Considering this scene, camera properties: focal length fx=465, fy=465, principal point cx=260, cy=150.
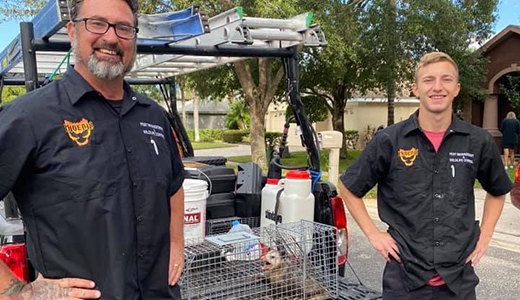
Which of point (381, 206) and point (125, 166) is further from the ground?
point (125, 166)

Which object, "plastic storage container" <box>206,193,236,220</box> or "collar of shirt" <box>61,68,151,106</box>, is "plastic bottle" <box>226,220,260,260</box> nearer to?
"plastic storage container" <box>206,193,236,220</box>

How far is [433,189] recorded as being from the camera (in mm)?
2252

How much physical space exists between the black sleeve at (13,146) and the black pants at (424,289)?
174 centimetres

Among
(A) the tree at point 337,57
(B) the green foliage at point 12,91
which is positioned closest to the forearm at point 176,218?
(B) the green foliage at point 12,91

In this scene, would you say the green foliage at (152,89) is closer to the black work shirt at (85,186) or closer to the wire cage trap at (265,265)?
the wire cage trap at (265,265)

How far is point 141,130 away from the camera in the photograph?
5.95 ft

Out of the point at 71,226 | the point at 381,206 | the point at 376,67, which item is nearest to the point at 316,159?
the point at 381,206

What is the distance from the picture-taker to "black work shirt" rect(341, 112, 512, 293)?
222 centimetres

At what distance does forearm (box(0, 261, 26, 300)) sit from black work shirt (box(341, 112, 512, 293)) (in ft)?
5.47

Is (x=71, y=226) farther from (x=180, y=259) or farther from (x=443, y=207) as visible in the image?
(x=443, y=207)

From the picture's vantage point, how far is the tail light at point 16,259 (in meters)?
2.21

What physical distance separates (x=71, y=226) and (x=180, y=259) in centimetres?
60

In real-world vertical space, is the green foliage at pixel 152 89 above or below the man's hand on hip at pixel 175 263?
above

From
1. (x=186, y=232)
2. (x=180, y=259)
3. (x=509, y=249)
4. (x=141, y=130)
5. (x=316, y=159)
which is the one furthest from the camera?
(x=509, y=249)
